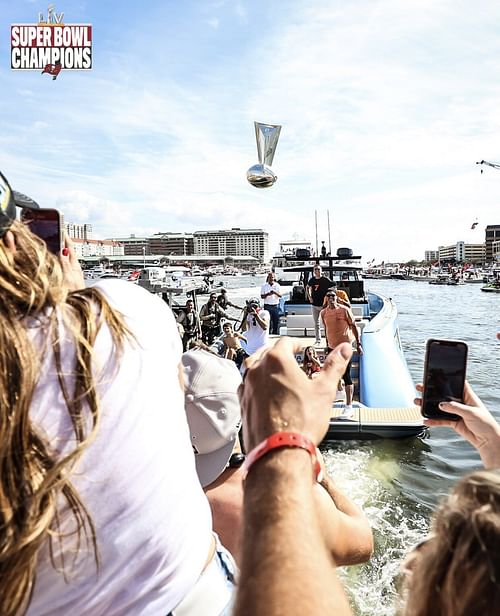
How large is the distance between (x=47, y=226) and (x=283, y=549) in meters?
1.05

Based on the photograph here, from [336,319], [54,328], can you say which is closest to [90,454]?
[54,328]

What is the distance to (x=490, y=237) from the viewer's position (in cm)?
13938

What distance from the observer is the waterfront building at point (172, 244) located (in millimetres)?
164250

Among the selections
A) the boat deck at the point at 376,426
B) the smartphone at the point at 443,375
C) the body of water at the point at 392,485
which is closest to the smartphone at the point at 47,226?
the smartphone at the point at 443,375

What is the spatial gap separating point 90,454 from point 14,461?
128 mm

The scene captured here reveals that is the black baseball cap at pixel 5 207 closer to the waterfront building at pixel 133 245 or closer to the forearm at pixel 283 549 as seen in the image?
the forearm at pixel 283 549

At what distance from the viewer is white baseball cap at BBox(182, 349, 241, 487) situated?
189 cm

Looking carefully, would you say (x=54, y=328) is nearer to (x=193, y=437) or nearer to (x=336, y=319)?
(x=193, y=437)

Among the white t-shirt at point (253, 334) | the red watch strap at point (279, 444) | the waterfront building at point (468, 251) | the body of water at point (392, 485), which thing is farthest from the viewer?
the waterfront building at point (468, 251)

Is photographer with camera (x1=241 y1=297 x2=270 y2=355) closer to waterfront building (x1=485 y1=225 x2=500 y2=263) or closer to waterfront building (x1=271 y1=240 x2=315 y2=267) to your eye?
waterfront building (x1=271 y1=240 x2=315 y2=267)

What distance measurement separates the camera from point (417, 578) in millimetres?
826

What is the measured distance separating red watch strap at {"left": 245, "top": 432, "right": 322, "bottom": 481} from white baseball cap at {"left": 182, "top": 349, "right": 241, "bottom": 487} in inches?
42.0

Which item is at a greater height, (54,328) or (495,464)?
(54,328)

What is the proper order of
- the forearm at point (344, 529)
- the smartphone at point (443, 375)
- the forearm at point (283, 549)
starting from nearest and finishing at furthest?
the forearm at point (283, 549) < the forearm at point (344, 529) < the smartphone at point (443, 375)
